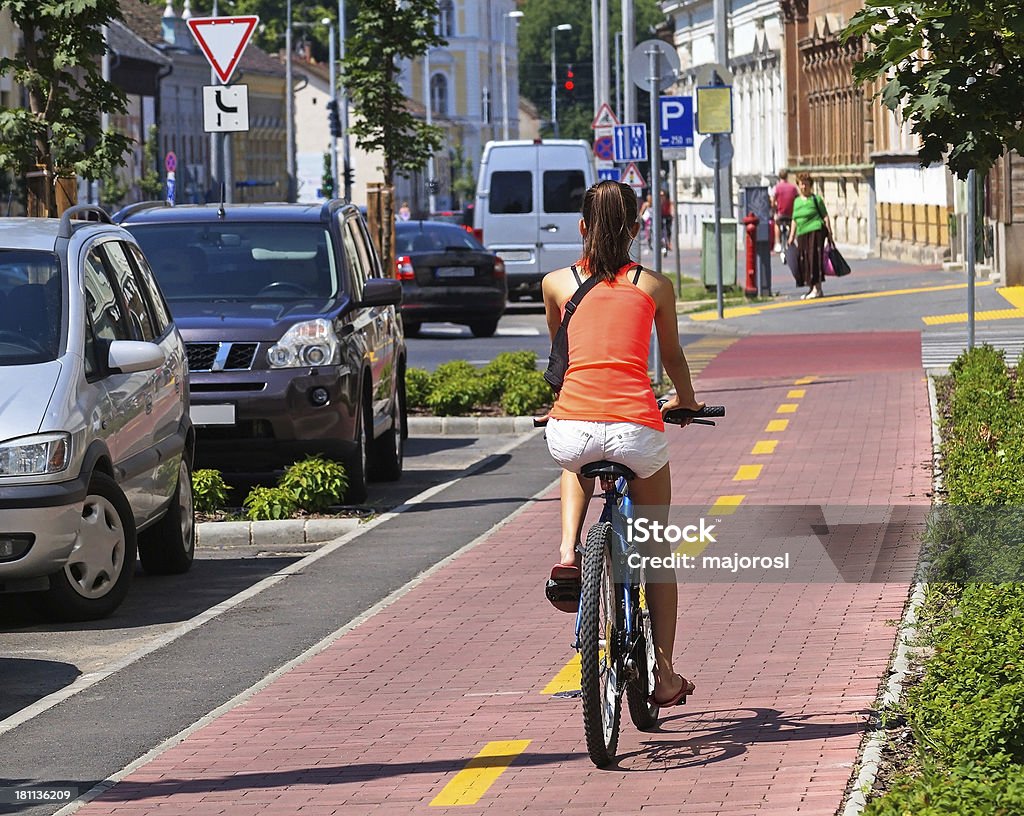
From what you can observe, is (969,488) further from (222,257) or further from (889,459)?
(222,257)

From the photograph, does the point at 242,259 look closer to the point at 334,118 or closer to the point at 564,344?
the point at 564,344

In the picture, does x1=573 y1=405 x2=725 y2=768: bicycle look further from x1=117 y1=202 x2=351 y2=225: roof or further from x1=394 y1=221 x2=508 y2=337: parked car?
x1=394 y1=221 x2=508 y2=337: parked car

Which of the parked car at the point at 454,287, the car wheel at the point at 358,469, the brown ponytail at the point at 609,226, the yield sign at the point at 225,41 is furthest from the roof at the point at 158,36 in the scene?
the brown ponytail at the point at 609,226

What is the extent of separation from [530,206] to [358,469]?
23224mm

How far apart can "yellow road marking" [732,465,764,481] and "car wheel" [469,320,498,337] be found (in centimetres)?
1687

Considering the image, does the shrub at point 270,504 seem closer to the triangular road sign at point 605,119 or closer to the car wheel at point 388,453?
the car wheel at point 388,453

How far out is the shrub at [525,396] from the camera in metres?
18.8

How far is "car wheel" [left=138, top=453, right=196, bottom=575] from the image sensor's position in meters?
11.2

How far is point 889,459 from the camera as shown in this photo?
14023 mm

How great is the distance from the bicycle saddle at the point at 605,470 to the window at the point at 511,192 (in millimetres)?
30088

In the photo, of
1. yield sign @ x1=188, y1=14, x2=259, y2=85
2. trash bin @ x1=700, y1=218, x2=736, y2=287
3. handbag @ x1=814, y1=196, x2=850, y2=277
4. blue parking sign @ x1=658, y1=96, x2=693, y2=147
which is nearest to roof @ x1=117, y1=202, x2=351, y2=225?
yield sign @ x1=188, y1=14, x2=259, y2=85

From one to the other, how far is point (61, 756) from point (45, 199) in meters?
9.56

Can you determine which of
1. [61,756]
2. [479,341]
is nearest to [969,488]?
[61,756]

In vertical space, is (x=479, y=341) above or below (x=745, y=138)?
below
